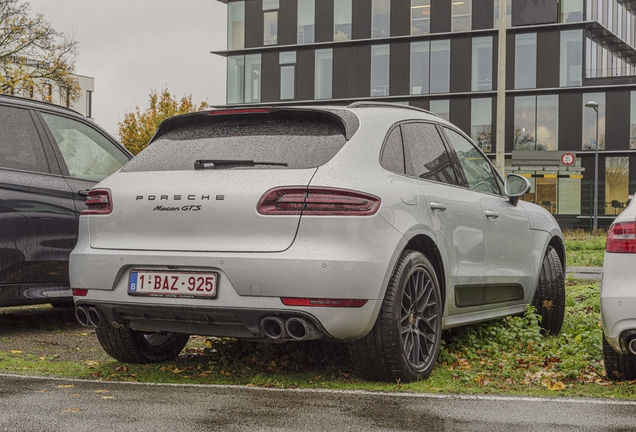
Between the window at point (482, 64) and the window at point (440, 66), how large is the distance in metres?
1.44

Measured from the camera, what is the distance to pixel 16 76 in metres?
36.2

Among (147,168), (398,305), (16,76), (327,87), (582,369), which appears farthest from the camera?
(327,87)

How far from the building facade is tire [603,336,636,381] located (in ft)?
127

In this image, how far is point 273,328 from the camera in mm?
5012

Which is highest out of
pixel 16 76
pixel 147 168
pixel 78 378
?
pixel 16 76

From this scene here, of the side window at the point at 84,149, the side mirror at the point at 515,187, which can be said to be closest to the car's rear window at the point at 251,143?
the side mirror at the point at 515,187

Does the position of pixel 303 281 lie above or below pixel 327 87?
below

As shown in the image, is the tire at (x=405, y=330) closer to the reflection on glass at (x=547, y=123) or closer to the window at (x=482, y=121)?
the window at (x=482, y=121)

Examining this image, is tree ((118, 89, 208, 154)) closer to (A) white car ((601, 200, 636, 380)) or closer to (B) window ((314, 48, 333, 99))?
(B) window ((314, 48, 333, 99))

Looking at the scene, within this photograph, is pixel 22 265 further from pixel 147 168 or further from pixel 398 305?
pixel 398 305

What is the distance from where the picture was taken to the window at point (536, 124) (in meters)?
46.3

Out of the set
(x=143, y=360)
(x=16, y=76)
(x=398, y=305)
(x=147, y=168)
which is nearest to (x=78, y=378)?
(x=143, y=360)

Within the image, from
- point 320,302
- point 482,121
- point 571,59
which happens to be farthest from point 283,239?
point 482,121

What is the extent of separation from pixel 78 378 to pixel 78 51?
1355 inches
